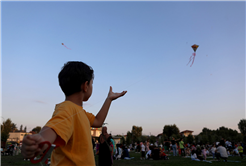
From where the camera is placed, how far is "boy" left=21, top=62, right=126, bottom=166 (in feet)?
3.35

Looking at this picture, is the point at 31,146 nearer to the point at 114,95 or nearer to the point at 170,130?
the point at 114,95

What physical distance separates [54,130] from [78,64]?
2.16ft

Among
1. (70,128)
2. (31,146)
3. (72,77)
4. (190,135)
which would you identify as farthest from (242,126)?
(31,146)

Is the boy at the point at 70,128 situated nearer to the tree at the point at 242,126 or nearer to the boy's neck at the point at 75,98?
the boy's neck at the point at 75,98

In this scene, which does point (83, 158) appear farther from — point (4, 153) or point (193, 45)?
point (4, 153)

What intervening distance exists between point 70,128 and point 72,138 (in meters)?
0.13

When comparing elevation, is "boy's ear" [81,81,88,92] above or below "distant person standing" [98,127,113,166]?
above

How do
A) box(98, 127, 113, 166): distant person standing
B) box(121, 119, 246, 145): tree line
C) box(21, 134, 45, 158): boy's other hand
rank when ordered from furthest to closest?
box(121, 119, 246, 145): tree line
box(98, 127, 113, 166): distant person standing
box(21, 134, 45, 158): boy's other hand

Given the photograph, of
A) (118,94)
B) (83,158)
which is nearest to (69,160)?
(83,158)

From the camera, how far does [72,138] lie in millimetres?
1290

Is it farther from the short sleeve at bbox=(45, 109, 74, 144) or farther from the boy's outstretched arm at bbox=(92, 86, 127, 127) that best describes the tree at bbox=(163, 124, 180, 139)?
the short sleeve at bbox=(45, 109, 74, 144)

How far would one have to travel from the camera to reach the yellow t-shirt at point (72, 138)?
3.82ft

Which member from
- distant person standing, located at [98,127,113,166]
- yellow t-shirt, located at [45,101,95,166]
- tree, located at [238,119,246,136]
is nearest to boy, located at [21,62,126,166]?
yellow t-shirt, located at [45,101,95,166]

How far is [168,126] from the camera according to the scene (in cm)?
8100
